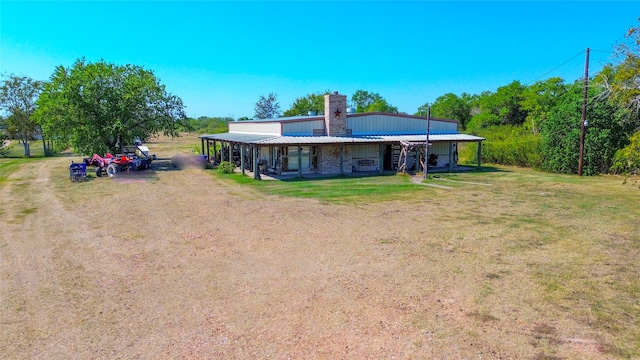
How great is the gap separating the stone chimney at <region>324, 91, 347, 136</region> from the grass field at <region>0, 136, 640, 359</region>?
1055 cm

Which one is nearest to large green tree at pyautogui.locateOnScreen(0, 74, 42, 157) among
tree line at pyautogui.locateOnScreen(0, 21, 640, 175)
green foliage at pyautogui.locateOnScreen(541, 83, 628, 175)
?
tree line at pyautogui.locateOnScreen(0, 21, 640, 175)

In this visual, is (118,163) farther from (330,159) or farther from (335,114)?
(335,114)

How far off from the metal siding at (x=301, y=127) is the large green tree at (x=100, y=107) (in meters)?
10.6

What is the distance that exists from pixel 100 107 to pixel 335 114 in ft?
49.8

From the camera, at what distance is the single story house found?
76.3 ft

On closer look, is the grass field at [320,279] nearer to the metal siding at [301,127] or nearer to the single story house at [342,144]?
the single story house at [342,144]

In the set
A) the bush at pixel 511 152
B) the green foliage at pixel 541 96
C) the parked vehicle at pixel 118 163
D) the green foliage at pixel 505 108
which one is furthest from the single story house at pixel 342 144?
the green foliage at pixel 505 108

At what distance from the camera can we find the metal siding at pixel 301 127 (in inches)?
955

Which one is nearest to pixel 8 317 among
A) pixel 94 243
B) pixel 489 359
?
pixel 94 243

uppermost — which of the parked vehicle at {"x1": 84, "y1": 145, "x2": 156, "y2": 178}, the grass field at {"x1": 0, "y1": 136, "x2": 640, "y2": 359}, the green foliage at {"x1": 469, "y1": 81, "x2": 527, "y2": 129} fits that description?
the green foliage at {"x1": 469, "y1": 81, "x2": 527, "y2": 129}

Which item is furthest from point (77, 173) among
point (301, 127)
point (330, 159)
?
point (330, 159)

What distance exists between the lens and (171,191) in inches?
693

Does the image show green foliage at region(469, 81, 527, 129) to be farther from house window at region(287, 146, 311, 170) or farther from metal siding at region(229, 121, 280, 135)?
house window at region(287, 146, 311, 170)

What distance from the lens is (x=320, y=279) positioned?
24.8ft
